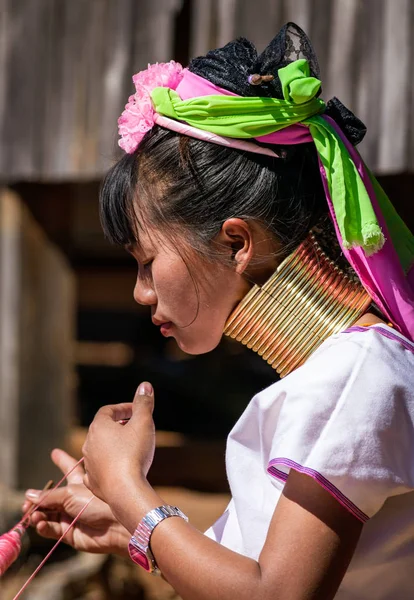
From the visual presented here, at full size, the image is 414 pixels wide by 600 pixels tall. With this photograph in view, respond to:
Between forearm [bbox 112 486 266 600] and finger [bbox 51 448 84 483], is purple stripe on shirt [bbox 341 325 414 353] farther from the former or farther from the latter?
finger [bbox 51 448 84 483]

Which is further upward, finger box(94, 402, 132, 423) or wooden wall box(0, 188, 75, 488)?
finger box(94, 402, 132, 423)

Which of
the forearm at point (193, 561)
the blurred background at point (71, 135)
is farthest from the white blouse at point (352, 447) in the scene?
the blurred background at point (71, 135)

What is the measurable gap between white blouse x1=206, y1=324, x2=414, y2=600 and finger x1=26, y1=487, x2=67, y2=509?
64 centimetres

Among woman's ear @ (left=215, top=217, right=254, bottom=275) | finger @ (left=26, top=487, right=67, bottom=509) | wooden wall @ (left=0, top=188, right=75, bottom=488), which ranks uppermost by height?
woman's ear @ (left=215, top=217, right=254, bottom=275)

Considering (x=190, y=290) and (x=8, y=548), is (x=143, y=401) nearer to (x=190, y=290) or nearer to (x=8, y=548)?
(x=190, y=290)

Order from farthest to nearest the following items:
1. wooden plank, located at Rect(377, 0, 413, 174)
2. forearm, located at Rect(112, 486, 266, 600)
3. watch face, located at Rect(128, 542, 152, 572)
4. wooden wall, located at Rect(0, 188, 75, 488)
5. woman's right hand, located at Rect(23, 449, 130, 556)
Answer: wooden wall, located at Rect(0, 188, 75, 488) < wooden plank, located at Rect(377, 0, 413, 174) < woman's right hand, located at Rect(23, 449, 130, 556) < watch face, located at Rect(128, 542, 152, 572) < forearm, located at Rect(112, 486, 266, 600)

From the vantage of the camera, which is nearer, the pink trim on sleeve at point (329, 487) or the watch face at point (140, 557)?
the pink trim on sleeve at point (329, 487)

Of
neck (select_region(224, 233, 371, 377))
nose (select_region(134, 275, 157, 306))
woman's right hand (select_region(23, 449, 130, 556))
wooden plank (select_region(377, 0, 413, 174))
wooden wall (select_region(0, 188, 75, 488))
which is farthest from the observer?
wooden wall (select_region(0, 188, 75, 488))

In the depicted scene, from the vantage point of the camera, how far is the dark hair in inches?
66.7

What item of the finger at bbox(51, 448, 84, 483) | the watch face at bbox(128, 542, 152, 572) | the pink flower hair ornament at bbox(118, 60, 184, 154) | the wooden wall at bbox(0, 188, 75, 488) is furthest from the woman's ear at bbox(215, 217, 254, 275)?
the wooden wall at bbox(0, 188, 75, 488)

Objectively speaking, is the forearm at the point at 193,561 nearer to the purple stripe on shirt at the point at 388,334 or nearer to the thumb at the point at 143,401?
the thumb at the point at 143,401

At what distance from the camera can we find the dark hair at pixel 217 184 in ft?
5.56

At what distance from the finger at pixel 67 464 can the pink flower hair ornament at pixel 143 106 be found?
82 cm

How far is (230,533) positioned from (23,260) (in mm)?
3798
